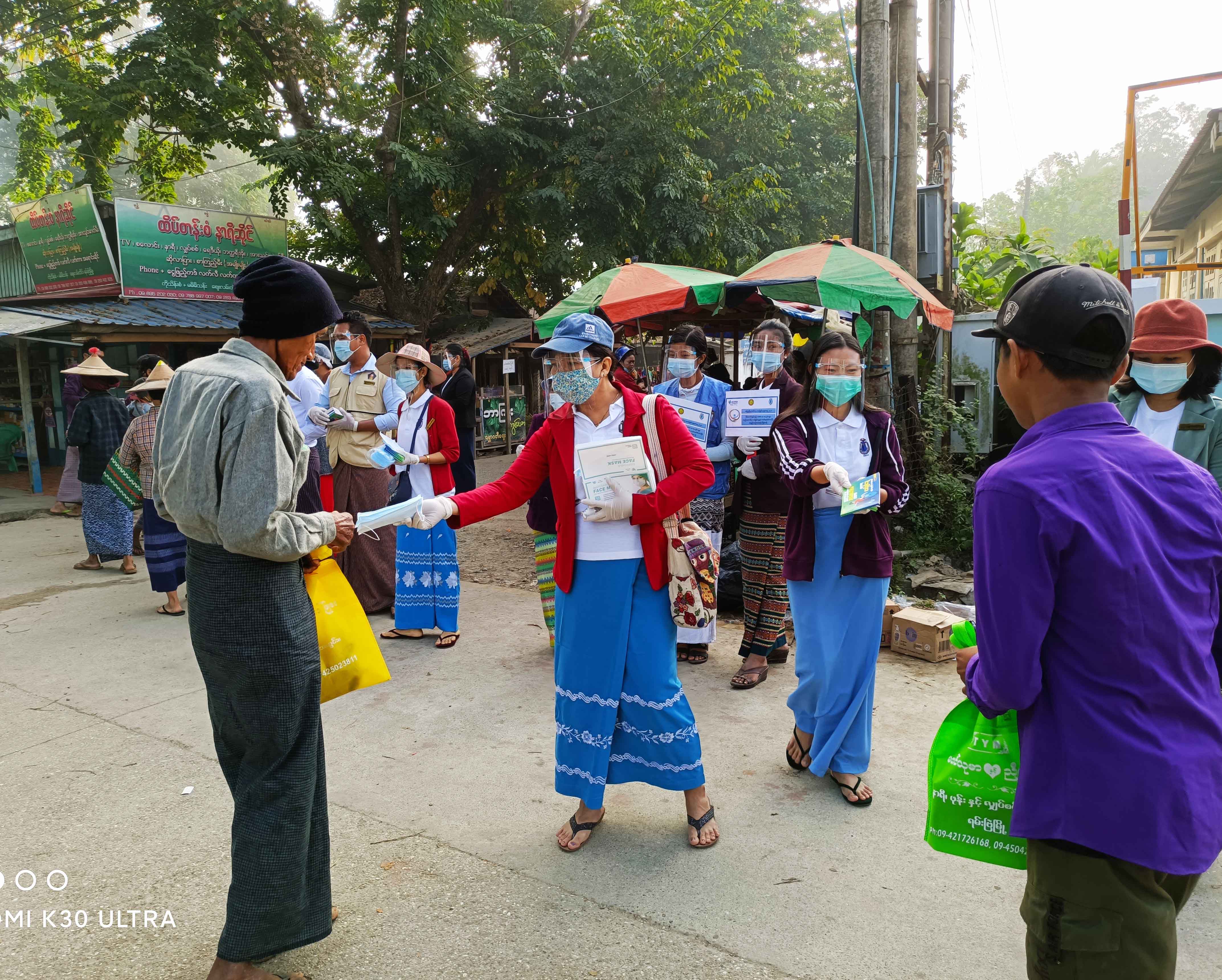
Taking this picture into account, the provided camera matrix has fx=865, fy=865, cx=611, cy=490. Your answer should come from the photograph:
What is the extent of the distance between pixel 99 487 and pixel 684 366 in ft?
19.5

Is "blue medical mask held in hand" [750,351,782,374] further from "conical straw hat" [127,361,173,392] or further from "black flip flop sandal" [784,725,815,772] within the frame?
"conical straw hat" [127,361,173,392]

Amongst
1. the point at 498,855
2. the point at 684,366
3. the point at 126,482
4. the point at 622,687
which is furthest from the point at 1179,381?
the point at 126,482

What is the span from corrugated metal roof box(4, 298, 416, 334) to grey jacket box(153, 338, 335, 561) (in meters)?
9.75

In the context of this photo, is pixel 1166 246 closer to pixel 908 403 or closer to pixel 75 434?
pixel 908 403

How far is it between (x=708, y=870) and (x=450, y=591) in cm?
326

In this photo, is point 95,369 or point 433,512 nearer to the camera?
point 433,512

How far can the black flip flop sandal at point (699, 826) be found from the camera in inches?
126

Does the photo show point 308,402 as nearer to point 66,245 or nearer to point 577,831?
point 577,831

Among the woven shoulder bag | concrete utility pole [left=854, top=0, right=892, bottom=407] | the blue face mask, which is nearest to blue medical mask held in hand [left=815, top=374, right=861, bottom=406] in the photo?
the woven shoulder bag

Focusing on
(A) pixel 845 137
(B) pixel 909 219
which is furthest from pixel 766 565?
(A) pixel 845 137

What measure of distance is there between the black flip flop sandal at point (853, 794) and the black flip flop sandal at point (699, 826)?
0.62 metres

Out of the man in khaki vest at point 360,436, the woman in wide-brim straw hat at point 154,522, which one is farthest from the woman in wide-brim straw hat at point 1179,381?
the woman in wide-brim straw hat at point 154,522

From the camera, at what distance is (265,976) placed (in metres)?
2.44

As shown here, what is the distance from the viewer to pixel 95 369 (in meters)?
8.20
